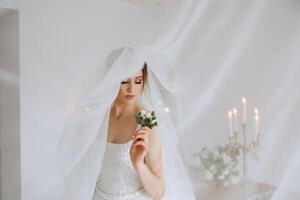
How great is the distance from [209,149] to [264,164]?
149 mm

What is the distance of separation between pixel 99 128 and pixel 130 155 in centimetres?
15

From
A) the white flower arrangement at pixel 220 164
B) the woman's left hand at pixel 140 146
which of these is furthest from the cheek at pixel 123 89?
the white flower arrangement at pixel 220 164

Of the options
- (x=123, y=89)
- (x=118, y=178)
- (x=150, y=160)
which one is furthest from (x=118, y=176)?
(x=123, y=89)

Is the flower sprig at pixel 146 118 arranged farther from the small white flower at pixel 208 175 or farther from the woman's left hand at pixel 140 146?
the small white flower at pixel 208 175

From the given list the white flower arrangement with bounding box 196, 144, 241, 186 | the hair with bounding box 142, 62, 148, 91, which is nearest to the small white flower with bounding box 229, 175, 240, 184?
the white flower arrangement with bounding box 196, 144, 241, 186

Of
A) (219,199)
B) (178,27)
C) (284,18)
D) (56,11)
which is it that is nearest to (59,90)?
(56,11)

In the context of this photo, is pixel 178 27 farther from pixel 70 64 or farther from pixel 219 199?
pixel 219 199

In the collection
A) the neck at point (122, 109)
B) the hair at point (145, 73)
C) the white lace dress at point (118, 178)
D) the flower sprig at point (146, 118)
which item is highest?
the hair at point (145, 73)

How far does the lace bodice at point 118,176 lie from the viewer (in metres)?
0.98

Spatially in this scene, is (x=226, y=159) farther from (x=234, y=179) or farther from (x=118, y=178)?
(x=118, y=178)

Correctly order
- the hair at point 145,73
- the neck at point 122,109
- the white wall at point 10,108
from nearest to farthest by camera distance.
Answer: the white wall at point 10,108 < the hair at point 145,73 < the neck at point 122,109

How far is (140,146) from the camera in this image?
92 centimetres

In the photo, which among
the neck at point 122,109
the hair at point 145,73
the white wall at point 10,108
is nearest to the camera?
the white wall at point 10,108

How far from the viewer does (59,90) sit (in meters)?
0.75
